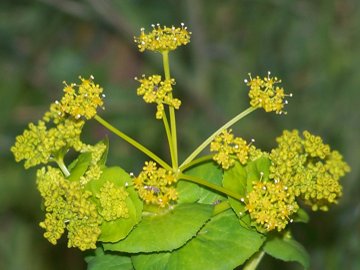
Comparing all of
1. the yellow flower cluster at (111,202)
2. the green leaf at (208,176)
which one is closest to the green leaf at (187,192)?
the green leaf at (208,176)

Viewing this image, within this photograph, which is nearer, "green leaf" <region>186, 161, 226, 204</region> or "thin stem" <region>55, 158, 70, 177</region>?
"thin stem" <region>55, 158, 70, 177</region>

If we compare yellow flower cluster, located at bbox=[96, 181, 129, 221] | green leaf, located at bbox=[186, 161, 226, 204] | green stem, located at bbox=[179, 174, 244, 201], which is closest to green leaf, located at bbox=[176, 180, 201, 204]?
green leaf, located at bbox=[186, 161, 226, 204]

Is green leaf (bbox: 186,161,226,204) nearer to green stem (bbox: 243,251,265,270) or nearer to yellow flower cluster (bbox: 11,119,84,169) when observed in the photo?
green stem (bbox: 243,251,265,270)

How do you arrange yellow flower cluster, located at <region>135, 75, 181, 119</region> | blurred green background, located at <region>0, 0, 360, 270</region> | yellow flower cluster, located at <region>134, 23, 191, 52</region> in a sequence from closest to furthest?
yellow flower cluster, located at <region>135, 75, 181, 119</region> < yellow flower cluster, located at <region>134, 23, 191, 52</region> < blurred green background, located at <region>0, 0, 360, 270</region>

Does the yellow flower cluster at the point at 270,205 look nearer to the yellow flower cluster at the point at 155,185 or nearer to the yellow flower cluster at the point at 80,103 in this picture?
the yellow flower cluster at the point at 155,185

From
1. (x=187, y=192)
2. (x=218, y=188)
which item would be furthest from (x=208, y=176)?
(x=218, y=188)

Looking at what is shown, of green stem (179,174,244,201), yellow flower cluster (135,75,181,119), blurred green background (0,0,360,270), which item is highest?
blurred green background (0,0,360,270)

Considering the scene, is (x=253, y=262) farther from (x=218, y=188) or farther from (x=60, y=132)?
(x=60, y=132)
